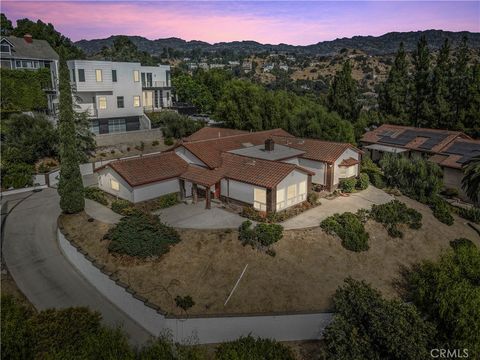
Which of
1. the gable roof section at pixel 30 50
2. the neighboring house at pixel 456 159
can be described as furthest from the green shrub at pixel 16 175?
the neighboring house at pixel 456 159

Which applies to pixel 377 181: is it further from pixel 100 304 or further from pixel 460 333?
pixel 100 304

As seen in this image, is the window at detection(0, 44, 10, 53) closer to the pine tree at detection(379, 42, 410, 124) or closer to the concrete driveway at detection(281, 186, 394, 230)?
the concrete driveway at detection(281, 186, 394, 230)

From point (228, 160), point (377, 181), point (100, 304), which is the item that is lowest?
point (100, 304)

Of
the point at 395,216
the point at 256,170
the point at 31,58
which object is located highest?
the point at 31,58

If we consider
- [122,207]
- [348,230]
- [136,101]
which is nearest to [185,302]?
[122,207]

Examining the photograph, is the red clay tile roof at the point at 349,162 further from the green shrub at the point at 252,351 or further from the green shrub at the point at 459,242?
the green shrub at the point at 252,351

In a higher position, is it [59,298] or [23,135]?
[23,135]

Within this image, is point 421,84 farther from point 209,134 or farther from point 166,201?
point 166,201

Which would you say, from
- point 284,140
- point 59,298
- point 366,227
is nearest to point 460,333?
point 366,227
